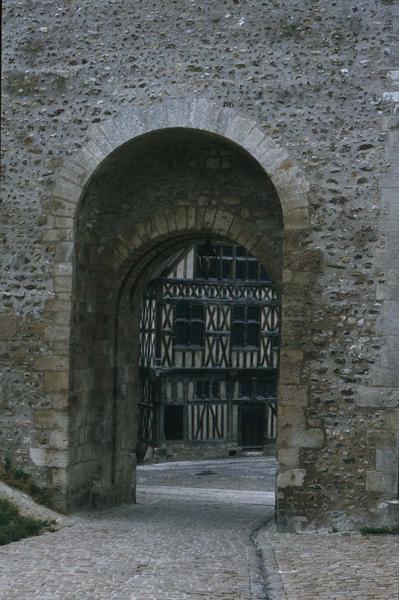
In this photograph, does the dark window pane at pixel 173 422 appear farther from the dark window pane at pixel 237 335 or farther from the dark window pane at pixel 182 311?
the dark window pane at pixel 237 335

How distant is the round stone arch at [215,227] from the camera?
9.04 meters

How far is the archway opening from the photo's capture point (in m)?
9.85

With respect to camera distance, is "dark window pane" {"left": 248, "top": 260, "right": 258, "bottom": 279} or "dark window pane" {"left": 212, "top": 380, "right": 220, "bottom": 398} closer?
"dark window pane" {"left": 212, "top": 380, "right": 220, "bottom": 398}

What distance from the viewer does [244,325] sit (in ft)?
68.0

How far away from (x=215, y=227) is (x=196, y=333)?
10.1 m

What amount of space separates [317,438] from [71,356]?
223 centimetres

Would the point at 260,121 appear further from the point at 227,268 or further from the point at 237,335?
the point at 237,335

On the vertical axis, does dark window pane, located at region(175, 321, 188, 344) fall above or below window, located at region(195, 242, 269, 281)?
below

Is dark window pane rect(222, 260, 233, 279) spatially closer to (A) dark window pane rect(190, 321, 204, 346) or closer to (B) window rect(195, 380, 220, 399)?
(A) dark window pane rect(190, 321, 204, 346)

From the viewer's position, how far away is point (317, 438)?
898cm

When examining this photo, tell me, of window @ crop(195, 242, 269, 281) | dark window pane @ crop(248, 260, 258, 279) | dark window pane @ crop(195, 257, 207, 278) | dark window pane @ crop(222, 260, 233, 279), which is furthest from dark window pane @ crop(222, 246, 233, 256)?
dark window pane @ crop(195, 257, 207, 278)

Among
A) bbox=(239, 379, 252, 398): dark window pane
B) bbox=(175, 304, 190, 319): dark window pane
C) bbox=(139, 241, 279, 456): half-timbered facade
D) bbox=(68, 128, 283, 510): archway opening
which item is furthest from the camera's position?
bbox=(239, 379, 252, 398): dark window pane

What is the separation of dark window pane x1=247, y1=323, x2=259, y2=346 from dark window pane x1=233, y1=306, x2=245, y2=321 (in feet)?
0.68

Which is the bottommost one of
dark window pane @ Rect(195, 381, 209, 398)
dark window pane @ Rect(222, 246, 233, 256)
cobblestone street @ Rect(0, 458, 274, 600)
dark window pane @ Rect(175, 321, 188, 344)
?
cobblestone street @ Rect(0, 458, 274, 600)
